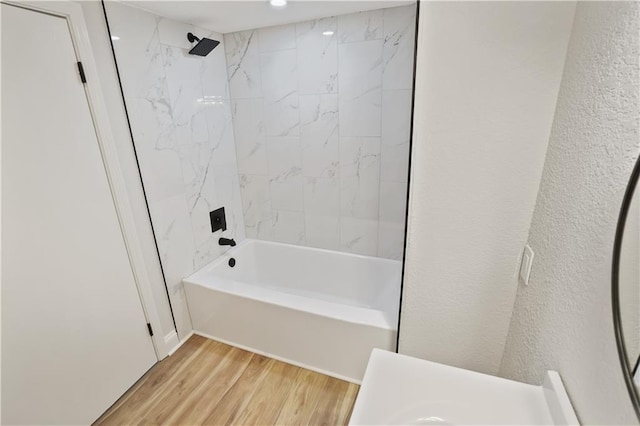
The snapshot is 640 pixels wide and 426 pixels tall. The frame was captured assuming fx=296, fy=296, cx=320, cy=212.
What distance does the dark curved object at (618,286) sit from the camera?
0.55 meters

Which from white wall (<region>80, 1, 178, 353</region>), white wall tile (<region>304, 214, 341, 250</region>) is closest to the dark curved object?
white wall tile (<region>304, 214, 341, 250</region>)

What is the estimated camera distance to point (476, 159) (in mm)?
997

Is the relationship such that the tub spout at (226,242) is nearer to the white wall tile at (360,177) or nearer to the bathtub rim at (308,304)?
the bathtub rim at (308,304)

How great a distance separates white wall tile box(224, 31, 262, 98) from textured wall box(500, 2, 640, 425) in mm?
2092

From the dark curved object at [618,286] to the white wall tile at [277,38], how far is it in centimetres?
221

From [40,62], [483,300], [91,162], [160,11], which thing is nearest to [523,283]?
[483,300]

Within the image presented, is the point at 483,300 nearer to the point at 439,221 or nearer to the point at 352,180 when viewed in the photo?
the point at 439,221

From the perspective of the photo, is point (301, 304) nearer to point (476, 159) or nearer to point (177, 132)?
point (476, 159)

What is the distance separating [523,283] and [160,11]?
238cm

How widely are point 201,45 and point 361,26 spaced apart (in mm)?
1115

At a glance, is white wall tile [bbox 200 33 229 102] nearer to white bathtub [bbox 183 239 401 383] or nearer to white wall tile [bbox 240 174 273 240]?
white wall tile [bbox 240 174 273 240]

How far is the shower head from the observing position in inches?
80.4

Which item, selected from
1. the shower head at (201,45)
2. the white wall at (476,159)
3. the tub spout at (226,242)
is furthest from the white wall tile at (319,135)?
the white wall at (476,159)

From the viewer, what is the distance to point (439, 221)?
3.59ft
